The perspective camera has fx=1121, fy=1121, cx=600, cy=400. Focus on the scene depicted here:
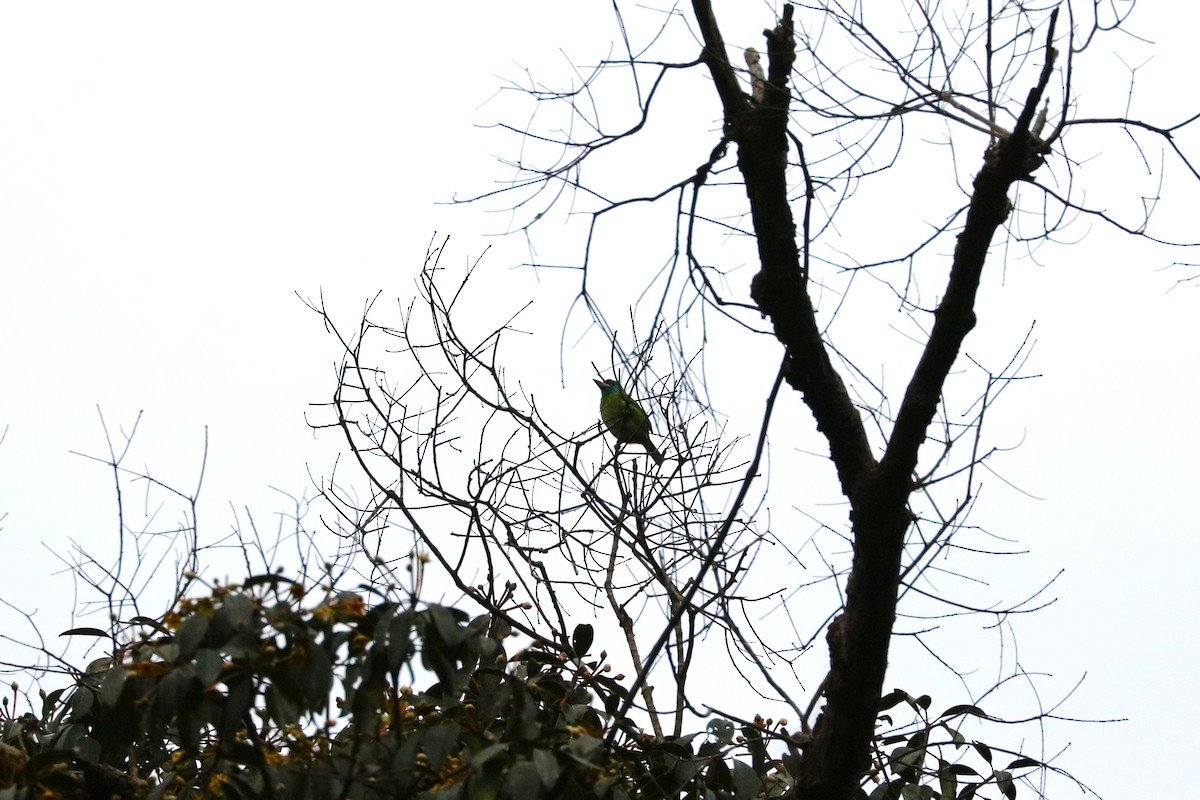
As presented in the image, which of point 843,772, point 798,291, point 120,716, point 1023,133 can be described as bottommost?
point 120,716

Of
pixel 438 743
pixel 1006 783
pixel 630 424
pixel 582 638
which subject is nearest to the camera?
pixel 438 743

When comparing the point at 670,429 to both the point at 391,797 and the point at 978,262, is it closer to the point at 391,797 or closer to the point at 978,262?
the point at 978,262

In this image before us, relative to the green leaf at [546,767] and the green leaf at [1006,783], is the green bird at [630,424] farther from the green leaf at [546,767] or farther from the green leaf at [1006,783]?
the green leaf at [546,767]

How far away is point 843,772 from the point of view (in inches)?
97.9

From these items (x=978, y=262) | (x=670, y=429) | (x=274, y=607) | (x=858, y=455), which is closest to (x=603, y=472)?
(x=670, y=429)

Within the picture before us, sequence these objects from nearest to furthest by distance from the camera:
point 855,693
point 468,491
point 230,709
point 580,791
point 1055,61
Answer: point 230,709
point 580,791
point 1055,61
point 855,693
point 468,491

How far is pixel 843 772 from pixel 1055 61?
5.19ft


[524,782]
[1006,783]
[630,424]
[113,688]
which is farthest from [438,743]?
[630,424]

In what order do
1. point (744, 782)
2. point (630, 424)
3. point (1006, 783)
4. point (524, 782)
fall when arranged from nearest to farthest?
A: point (524, 782), point (744, 782), point (1006, 783), point (630, 424)

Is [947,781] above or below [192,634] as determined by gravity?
above

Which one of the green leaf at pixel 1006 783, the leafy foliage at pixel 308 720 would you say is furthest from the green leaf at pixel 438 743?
the green leaf at pixel 1006 783

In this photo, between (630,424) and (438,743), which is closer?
(438,743)

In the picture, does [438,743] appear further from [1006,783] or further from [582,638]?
[1006,783]

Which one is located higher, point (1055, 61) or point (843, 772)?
point (1055, 61)
